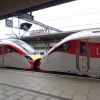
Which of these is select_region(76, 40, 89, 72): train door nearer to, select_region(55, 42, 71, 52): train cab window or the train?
select_region(55, 42, 71, 52): train cab window

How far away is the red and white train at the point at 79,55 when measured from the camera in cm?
919

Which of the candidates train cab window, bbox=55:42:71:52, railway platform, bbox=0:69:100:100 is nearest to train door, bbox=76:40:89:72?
train cab window, bbox=55:42:71:52

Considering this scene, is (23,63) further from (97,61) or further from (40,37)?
(40,37)

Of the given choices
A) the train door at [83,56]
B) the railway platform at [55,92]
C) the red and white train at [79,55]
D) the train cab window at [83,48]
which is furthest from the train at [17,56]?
the railway platform at [55,92]

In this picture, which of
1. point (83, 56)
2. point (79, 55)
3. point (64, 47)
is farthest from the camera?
point (64, 47)

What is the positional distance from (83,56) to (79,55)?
23 cm

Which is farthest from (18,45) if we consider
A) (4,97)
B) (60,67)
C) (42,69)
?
(4,97)

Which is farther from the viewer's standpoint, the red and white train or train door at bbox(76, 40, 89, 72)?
train door at bbox(76, 40, 89, 72)

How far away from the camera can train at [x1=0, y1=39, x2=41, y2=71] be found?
502 inches

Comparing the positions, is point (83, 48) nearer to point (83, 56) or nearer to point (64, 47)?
point (83, 56)

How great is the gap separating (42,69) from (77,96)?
19.4ft

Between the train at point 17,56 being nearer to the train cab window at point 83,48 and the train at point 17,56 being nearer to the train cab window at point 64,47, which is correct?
the train cab window at point 64,47

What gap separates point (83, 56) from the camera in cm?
A: 945

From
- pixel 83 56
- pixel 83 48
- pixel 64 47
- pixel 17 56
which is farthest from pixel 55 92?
pixel 17 56
